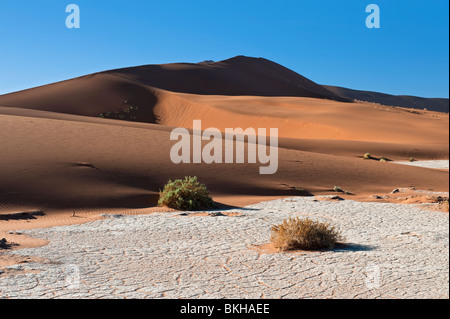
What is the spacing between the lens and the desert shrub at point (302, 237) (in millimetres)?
8391

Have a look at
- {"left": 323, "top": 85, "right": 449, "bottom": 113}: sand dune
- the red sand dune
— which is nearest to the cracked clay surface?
the red sand dune

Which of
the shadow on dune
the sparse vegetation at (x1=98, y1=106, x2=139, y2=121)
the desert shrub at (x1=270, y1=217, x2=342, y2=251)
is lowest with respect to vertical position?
the shadow on dune

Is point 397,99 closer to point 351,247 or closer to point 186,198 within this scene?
point 186,198

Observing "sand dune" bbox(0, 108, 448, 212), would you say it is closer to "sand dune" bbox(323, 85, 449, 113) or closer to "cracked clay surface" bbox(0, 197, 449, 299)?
"cracked clay surface" bbox(0, 197, 449, 299)

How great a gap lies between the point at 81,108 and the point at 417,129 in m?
37.0

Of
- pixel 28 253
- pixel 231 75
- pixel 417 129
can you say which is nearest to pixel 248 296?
pixel 28 253

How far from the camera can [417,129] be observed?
4681cm

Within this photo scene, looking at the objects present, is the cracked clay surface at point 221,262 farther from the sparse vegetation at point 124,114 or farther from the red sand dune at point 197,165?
the sparse vegetation at point 124,114

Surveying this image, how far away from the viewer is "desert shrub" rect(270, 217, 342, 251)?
8.39 meters

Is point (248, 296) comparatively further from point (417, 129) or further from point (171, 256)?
point (417, 129)

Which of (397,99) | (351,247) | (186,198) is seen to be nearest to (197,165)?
(186,198)

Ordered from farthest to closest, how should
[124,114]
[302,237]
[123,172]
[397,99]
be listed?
[397,99] → [124,114] → [123,172] → [302,237]

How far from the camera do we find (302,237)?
841 centimetres

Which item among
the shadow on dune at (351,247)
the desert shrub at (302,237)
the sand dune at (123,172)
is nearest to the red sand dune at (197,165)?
the sand dune at (123,172)
